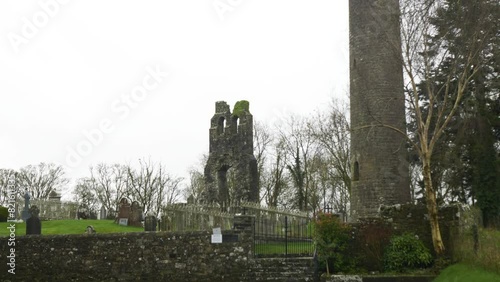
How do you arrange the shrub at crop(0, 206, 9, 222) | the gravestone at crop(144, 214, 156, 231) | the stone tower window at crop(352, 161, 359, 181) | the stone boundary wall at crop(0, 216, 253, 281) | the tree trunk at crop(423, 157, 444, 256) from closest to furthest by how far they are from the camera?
the tree trunk at crop(423, 157, 444, 256) → the stone boundary wall at crop(0, 216, 253, 281) → the gravestone at crop(144, 214, 156, 231) → the stone tower window at crop(352, 161, 359, 181) → the shrub at crop(0, 206, 9, 222)

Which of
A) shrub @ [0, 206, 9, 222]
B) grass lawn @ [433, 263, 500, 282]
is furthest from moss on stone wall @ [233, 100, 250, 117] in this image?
grass lawn @ [433, 263, 500, 282]

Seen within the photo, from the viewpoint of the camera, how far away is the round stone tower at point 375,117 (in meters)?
23.8

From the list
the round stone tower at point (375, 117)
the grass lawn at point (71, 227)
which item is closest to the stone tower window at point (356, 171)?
the round stone tower at point (375, 117)

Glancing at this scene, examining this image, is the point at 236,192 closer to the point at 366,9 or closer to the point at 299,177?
the point at 366,9

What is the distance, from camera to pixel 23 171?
182 feet

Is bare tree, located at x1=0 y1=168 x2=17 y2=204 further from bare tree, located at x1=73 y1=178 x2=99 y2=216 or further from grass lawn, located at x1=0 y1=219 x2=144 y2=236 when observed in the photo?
grass lawn, located at x1=0 y1=219 x2=144 y2=236

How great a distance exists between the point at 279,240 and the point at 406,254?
516 centimetres

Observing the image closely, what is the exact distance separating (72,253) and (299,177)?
24.0 metres

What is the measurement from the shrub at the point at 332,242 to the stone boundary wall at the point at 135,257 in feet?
7.30

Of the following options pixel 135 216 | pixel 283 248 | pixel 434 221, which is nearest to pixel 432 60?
pixel 434 221

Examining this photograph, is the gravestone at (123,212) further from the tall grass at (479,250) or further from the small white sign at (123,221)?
the tall grass at (479,250)

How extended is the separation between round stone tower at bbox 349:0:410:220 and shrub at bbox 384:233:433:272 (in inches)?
285

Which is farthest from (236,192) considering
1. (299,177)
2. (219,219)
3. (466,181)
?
(299,177)

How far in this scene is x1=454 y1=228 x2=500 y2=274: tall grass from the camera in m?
13.0
